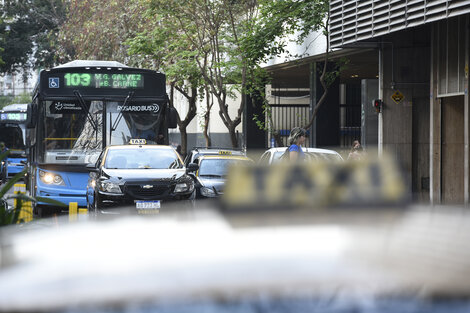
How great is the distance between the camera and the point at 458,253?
1722 millimetres

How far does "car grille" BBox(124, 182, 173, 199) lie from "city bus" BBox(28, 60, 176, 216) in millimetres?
2694

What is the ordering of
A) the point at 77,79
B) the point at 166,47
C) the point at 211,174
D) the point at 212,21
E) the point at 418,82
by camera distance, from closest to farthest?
the point at 77,79 → the point at 211,174 → the point at 418,82 → the point at 212,21 → the point at 166,47

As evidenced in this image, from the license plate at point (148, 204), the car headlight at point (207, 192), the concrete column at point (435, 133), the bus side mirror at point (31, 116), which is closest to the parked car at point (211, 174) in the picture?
the car headlight at point (207, 192)

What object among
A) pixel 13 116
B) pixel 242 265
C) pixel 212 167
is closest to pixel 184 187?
pixel 212 167

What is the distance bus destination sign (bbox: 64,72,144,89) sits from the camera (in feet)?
57.7

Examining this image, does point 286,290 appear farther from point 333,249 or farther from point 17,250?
point 17,250

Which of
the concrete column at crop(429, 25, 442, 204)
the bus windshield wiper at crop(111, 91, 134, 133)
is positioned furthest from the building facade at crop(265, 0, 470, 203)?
the bus windshield wiper at crop(111, 91, 134, 133)

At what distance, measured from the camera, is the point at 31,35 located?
43.8 metres

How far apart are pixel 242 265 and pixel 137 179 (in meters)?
13.7

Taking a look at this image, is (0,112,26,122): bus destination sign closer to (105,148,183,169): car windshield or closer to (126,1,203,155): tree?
(126,1,203,155): tree

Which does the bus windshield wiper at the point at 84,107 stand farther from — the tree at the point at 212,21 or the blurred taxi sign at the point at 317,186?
the blurred taxi sign at the point at 317,186

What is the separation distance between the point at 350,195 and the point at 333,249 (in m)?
0.16

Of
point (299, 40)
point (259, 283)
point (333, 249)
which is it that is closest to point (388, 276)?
point (333, 249)

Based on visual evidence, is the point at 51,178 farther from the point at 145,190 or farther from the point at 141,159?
the point at 145,190
